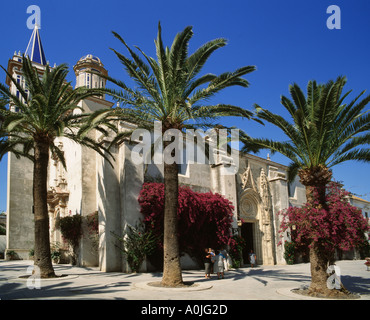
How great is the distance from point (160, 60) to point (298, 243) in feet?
28.3

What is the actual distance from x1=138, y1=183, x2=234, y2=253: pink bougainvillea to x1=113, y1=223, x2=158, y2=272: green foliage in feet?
1.99

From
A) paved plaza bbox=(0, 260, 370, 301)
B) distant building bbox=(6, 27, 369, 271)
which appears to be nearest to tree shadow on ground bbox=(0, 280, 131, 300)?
paved plaza bbox=(0, 260, 370, 301)

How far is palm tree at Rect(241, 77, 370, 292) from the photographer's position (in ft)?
39.3

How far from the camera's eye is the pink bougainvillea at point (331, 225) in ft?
38.3

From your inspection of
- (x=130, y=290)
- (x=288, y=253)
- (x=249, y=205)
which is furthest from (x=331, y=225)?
(x=288, y=253)

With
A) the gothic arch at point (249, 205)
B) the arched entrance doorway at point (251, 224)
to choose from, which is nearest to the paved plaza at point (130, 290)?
the gothic arch at point (249, 205)

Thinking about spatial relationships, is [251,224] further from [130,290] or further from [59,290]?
[59,290]

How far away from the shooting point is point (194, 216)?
20.1m

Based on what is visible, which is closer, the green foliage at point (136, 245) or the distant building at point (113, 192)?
the green foliage at point (136, 245)

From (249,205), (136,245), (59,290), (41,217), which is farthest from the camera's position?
(249,205)

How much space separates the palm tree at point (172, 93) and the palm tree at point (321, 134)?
2.36 meters

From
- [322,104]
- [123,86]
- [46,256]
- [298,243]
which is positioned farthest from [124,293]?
[322,104]

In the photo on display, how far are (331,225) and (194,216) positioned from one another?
31.1 feet

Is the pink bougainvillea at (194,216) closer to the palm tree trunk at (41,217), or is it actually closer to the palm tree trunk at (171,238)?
the palm tree trunk at (171,238)
